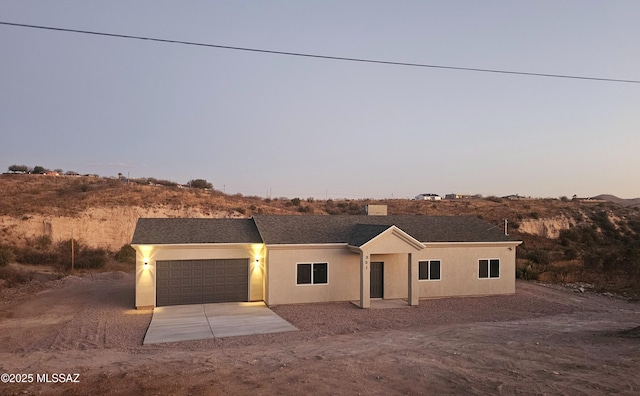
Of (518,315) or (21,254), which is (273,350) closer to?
(518,315)

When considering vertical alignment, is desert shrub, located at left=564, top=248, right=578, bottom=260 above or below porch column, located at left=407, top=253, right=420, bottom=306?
below

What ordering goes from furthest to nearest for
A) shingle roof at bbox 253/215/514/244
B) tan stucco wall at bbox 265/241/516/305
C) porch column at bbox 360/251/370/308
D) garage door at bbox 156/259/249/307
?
1. shingle roof at bbox 253/215/514/244
2. tan stucco wall at bbox 265/241/516/305
3. garage door at bbox 156/259/249/307
4. porch column at bbox 360/251/370/308

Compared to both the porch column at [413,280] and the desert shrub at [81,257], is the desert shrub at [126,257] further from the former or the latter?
the porch column at [413,280]

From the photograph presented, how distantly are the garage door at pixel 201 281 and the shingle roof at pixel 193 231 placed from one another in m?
0.92

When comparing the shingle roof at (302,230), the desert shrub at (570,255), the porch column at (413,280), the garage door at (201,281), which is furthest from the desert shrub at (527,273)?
the garage door at (201,281)

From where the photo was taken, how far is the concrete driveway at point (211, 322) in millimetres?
13422

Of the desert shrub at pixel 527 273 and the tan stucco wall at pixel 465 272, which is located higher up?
the tan stucco wall at pixel 465 272

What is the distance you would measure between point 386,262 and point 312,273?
3.54 meters

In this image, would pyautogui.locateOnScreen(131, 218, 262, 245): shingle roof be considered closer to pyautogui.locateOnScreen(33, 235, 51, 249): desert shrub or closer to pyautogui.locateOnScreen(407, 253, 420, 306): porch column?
pyautogui.locateOnScreen(407, 253, 420, 306): porch column

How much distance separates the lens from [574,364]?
9477mm

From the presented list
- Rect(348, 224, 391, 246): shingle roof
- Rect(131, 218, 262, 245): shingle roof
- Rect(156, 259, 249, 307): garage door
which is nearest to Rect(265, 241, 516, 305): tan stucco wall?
Rect(348, 224, 391, 246): shingle roof

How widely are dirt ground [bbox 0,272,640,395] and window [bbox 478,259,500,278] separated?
244 centimetres

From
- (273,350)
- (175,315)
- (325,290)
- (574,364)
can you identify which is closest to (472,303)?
(325,290)

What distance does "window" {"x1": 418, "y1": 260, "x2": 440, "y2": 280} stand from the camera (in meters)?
20.2
